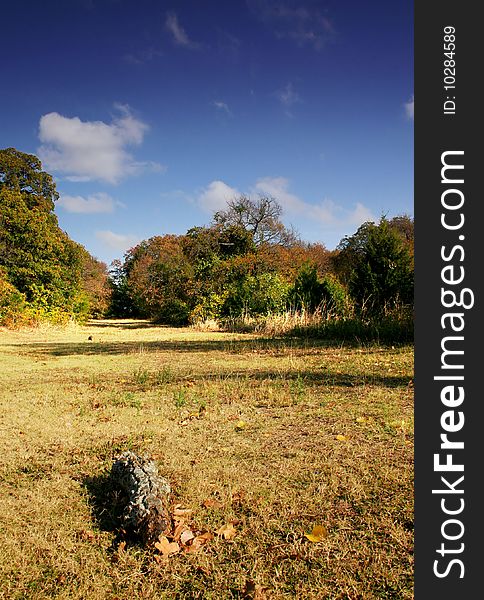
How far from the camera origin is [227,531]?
2.17 meters

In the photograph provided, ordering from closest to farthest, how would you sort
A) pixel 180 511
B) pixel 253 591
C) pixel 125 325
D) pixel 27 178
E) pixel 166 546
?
1. pixel 253 591
2. pixel 166 546
3. pixel 180 511
4. pixel 27 178
5. pixel 125 325

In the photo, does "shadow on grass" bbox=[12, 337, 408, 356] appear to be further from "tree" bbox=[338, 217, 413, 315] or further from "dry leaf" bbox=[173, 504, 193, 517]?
"dry leaf" bbox=[173, 504, 193, 517]

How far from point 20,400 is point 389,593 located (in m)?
4.18

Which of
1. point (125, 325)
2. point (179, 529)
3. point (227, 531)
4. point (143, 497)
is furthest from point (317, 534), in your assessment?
point (125, 325)

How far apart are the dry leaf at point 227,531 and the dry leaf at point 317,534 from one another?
1.16 ft

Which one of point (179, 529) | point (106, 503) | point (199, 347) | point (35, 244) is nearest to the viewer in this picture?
point (179, 529)

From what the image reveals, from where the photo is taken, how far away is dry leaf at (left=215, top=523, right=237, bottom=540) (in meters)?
2.14

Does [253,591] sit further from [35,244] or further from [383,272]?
[35,244]

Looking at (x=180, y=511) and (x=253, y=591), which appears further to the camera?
(x=180, y=511)

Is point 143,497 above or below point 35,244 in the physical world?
below

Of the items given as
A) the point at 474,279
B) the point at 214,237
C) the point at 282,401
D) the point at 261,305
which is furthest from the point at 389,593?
the point at 214,237

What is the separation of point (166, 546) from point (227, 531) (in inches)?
11.8

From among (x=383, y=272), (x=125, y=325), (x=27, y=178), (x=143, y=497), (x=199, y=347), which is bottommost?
(x=143, y=497)

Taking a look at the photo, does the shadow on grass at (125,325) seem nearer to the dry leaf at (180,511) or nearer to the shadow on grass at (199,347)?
the shadow on grass at (199,347)
